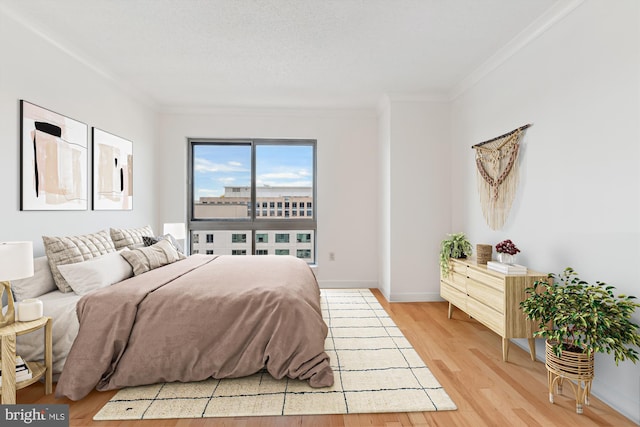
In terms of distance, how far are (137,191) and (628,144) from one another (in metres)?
4.73

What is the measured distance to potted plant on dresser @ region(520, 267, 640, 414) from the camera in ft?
6.40

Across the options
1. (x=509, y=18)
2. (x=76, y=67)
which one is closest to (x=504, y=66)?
(x=509, y=18)

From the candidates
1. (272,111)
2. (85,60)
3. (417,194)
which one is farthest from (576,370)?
(85,60)

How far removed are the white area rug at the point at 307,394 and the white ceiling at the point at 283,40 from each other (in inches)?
102

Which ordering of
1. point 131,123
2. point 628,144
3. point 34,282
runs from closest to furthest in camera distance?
1. point 628,144
2. point 34,282
3. point 131,123

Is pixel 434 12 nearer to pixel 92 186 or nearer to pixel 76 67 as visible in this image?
pixel 76 67

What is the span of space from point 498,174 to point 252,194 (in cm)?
335

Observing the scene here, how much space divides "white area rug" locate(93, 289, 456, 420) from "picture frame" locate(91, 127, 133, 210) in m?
2.20

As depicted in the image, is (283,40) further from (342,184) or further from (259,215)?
(259,215)

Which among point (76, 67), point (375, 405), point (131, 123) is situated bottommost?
point (375, 405)

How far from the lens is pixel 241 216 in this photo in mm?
5449

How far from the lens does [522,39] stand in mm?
3039

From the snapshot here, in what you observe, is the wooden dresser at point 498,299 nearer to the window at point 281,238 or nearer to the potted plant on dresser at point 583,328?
the potted plant on dresser at point 583,328

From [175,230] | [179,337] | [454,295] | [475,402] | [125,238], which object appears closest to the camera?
[475,402]
